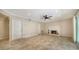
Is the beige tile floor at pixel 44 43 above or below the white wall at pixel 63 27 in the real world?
below

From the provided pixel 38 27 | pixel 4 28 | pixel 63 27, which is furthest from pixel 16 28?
pixel 63 27

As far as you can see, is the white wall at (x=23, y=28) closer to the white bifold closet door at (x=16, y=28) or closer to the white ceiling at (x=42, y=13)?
the white bifold closet door at (x=16, y=28)

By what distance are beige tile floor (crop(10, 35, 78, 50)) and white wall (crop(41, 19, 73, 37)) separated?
12 centimetres

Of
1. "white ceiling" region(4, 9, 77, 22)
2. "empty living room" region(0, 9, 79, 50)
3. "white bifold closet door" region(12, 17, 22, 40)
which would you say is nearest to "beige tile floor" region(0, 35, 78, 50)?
"empty living room" region(0, 9, 79, 50)

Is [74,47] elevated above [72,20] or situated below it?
below

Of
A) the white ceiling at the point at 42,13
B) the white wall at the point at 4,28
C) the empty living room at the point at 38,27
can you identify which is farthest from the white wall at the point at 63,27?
the white wall at the point at 4,28

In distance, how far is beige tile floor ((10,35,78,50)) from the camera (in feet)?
6.79

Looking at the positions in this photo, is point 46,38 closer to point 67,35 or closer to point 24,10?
point 67,35

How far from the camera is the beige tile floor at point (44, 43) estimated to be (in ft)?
6.79

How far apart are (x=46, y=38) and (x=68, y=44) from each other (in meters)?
0.51

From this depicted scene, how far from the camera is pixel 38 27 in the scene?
219 centimetres

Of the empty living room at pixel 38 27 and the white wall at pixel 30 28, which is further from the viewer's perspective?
the white wall at pixel 30 28

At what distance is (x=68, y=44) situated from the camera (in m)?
2.06
